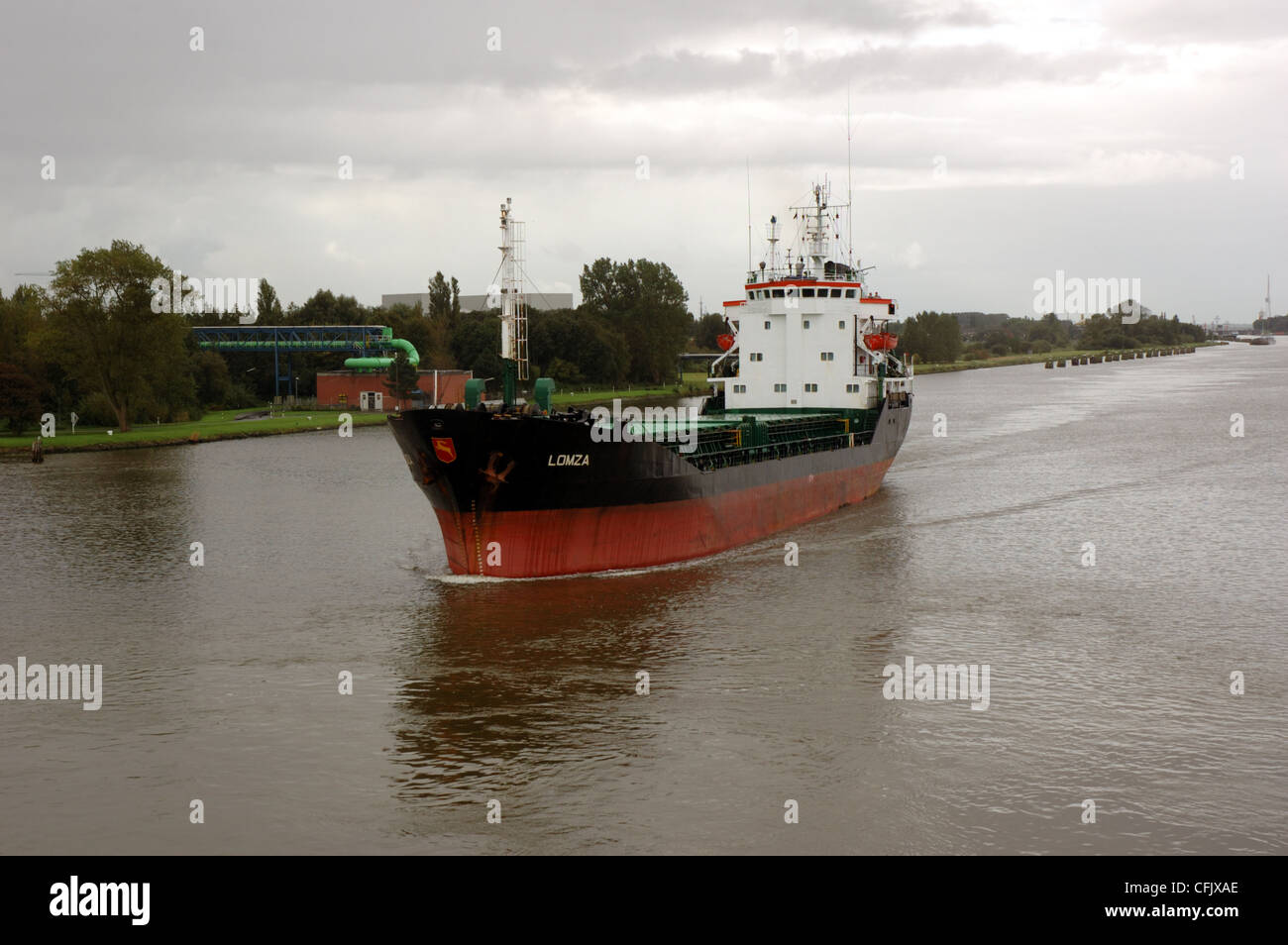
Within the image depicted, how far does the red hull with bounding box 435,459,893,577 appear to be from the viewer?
1051 inches

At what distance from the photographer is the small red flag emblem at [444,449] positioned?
993 inches

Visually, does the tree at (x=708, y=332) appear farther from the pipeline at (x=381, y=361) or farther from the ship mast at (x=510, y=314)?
the ship mast at (x=510, y=314)

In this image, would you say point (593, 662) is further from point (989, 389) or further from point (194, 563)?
point (989, 389)

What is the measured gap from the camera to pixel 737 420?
1451 inches

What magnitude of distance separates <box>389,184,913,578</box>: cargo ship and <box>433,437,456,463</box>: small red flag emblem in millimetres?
30

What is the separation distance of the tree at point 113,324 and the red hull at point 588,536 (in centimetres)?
5130

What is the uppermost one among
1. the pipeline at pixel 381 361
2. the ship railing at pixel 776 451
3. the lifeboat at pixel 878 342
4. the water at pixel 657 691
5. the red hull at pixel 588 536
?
the pipeline at pixel 381 361

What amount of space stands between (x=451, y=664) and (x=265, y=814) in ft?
22.4

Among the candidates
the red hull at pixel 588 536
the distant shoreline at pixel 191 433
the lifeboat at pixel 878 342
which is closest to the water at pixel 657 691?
the red hull at pixel 588 536

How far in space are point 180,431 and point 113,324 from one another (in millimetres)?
7967

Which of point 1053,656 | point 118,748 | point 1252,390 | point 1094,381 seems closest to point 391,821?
point 118,748

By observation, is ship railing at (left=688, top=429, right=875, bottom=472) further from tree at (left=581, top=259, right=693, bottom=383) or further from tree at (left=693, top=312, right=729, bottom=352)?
tree at (left=693, top=312, right=729, bottom=352)

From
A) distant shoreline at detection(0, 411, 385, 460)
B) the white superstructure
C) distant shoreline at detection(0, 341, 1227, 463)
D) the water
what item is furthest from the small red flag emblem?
distant shoreline at detection(0, 411, 385, 460)

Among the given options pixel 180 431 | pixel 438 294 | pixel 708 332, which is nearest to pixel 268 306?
pixel 438 294
